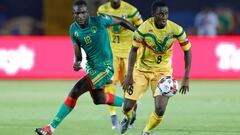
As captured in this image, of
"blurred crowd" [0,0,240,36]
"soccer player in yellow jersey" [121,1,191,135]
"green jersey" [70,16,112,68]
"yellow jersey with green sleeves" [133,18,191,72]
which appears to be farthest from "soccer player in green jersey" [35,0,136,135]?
"blurred crowd" [0,0,240,36]

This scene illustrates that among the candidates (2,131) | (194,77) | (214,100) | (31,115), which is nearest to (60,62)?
(194,77)

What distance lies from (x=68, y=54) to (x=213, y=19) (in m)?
7.50

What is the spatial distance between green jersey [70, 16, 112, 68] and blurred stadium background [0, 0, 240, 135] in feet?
4.10

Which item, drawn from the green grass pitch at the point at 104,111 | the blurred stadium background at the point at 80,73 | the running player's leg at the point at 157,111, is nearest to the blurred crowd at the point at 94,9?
the blurred stadium background at the point at 80,73

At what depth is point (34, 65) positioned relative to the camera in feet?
76.6

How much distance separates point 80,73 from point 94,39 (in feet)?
36.8

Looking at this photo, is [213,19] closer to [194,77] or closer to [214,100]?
[194,77]

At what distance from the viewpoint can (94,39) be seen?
12.1 m

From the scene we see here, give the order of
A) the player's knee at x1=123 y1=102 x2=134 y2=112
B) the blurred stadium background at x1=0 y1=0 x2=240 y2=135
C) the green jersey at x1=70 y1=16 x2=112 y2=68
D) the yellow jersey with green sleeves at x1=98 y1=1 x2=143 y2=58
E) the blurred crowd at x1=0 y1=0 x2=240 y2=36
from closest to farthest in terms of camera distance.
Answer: the green jersey at x1=70 y1=16 x2=112 y2=68 → the player's knee at x1=123 y1=102 x2=134 y2=112 → the blurred stadium background at x1=0 y1=0 x2=240 y2=135 → the yellow jersey with green sleeves at x1=98 y1=1 x2=143 y2=58 → the blurred crowd at x1=0 y1=0 x2=240 y2=36

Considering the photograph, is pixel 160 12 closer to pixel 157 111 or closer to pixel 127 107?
pixel 157 111

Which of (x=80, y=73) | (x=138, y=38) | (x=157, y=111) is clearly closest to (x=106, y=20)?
(x=138, y=38)

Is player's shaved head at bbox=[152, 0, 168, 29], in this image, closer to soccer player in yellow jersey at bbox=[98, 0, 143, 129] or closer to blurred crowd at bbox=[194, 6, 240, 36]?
soccer player in yellow jersey at bbox=[98, 0, 143, 129]

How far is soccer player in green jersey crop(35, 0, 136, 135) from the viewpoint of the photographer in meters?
12.0

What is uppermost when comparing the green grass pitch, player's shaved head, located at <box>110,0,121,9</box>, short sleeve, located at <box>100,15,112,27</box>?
player's shaved head, located at <box>110,0,121,9</box>
